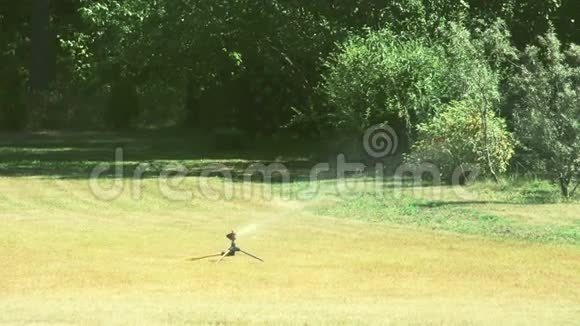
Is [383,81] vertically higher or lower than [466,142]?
higher

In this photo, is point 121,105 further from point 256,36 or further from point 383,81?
point 383,81

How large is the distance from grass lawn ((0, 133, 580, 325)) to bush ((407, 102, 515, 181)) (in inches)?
37.7

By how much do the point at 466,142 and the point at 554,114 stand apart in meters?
2.85

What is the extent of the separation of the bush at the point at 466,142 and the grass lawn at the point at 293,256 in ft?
3.14

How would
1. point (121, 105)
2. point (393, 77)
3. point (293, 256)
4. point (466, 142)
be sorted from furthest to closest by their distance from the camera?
point (121, 105) → point (393, 77) → point (466, 142) → point (293, 256)

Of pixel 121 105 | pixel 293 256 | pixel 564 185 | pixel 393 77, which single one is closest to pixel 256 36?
pixel 393 77

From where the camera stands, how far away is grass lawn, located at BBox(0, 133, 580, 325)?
11695 millimetres

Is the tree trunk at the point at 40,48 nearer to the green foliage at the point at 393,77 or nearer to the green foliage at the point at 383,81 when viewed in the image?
the green foliage at the point at 393,77

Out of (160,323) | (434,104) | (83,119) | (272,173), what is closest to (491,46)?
(434,104)

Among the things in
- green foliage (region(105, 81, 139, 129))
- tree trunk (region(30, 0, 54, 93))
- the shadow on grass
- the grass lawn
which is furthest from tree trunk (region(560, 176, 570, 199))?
green foliage (region(105, 81, 139, 129))

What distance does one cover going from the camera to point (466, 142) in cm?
2531

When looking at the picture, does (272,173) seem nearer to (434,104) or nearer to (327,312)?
(434,104)

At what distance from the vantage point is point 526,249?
1661cm

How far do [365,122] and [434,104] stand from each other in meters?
2.16
